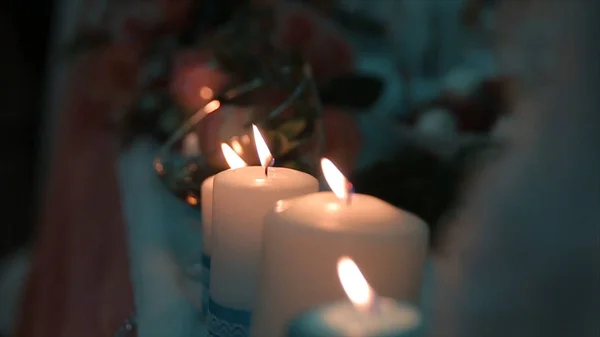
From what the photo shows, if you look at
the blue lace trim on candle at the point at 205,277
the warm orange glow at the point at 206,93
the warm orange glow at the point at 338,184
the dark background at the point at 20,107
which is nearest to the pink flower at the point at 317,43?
the warm orange glow at the point at 206,93

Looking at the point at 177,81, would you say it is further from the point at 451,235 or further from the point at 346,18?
the point at 451,235

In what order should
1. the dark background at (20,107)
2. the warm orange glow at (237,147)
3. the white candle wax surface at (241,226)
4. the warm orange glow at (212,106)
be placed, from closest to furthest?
the white candle wax surface at (241,226)
the warm orange glow at (237,147)
the warm orange glow at (212,106)
the dark background at (20,107)

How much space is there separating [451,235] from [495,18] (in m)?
0.25

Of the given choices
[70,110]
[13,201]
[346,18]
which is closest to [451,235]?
[346,18]

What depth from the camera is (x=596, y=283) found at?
601 millimetres

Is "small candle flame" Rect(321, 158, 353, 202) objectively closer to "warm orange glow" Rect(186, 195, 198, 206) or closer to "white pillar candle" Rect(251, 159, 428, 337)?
"white pillar candle" Rect(251, 159, 428, 337)

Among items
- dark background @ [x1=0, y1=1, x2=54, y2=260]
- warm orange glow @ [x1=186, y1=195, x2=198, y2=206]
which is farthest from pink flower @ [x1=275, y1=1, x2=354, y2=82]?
dark background @ [x1=0, y1=1, x2=54, y2=260]

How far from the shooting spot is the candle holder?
63 centimetres

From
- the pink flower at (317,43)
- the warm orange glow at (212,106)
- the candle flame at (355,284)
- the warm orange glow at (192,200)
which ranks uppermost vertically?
the pink flower at (317,43)

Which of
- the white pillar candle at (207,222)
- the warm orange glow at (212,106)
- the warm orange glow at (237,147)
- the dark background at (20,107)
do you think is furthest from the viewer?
the dark background at (20,107)

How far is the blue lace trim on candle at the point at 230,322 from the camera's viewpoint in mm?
394

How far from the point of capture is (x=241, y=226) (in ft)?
1.27

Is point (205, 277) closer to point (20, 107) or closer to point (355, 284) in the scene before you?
point (355, 284)

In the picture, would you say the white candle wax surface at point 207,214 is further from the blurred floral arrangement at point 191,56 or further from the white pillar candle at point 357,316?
the white pillar candle at point 357,316
